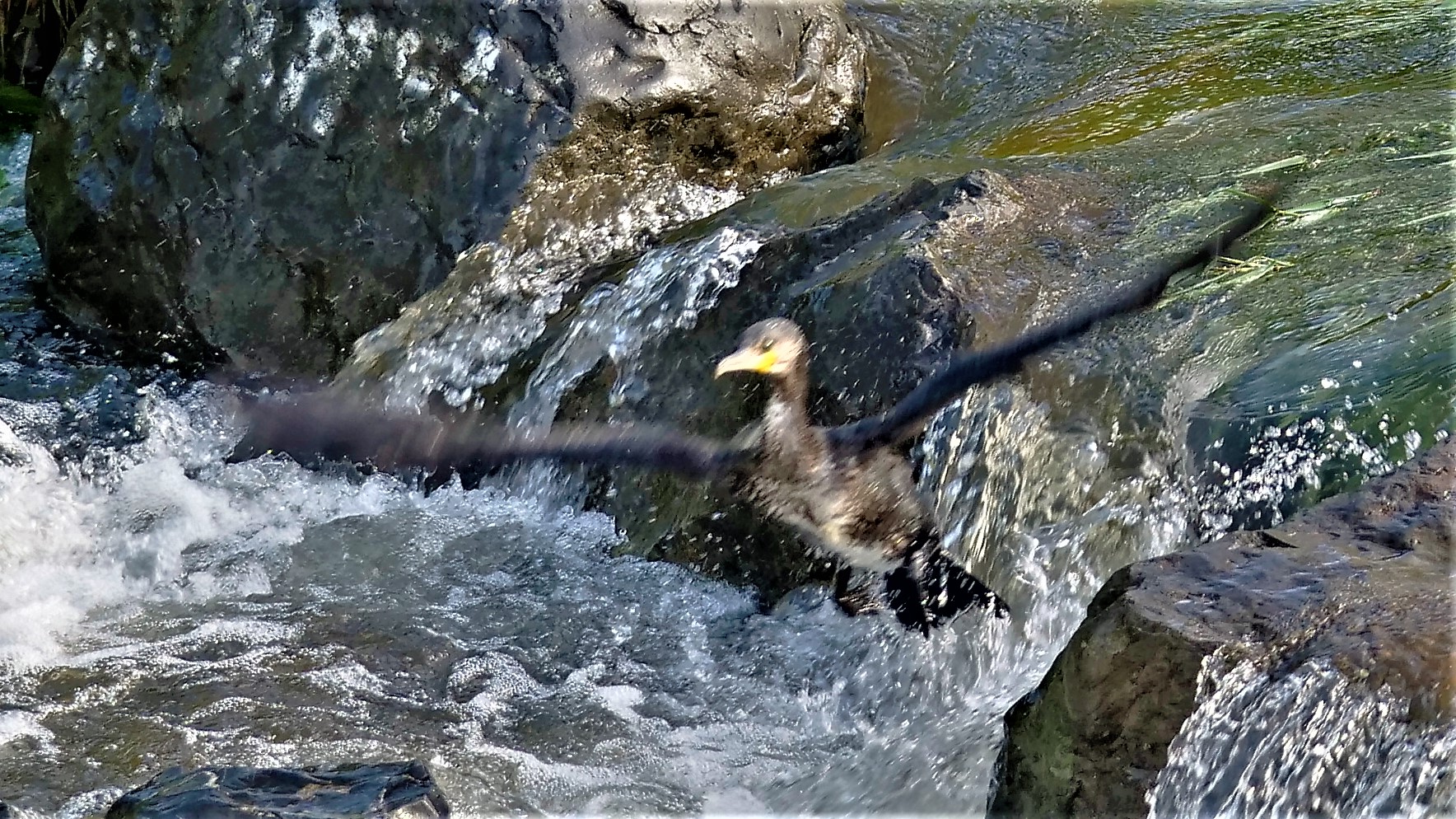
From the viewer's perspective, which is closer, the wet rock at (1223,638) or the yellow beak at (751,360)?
the wet rock at (1223,638)

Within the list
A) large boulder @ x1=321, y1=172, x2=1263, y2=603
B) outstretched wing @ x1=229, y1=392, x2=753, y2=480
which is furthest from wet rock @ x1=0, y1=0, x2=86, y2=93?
large boulder @ x1=321, y1=172, x2=1263, y2=603

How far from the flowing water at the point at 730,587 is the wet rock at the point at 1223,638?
0.05 metres

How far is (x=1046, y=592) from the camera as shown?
3.05m

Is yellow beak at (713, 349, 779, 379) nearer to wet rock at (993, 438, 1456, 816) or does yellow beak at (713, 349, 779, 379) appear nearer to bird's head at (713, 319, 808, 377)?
bird's head at (713, 319, 808, 377)

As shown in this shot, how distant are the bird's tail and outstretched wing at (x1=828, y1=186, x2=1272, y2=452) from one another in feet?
1.00

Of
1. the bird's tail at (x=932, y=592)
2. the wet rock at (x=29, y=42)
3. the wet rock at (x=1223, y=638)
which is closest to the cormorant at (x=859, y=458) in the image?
the bird's tail at (x=932, y=592)

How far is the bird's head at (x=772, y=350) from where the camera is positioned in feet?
10.9

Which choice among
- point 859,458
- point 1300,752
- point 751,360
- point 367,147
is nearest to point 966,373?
point 859,458

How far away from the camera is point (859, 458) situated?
10.3 feet

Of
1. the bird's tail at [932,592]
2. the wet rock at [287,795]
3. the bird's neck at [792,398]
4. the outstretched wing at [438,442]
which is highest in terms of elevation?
the bird's neck at [792,398]

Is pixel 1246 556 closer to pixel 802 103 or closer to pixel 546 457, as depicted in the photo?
pixel 546 457

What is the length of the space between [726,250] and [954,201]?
68 centimetres

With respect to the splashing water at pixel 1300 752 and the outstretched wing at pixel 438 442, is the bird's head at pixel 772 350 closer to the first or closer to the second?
the outstretched wing at pixel 438 442

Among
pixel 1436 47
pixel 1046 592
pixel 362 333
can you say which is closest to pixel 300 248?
pixel 362 333
